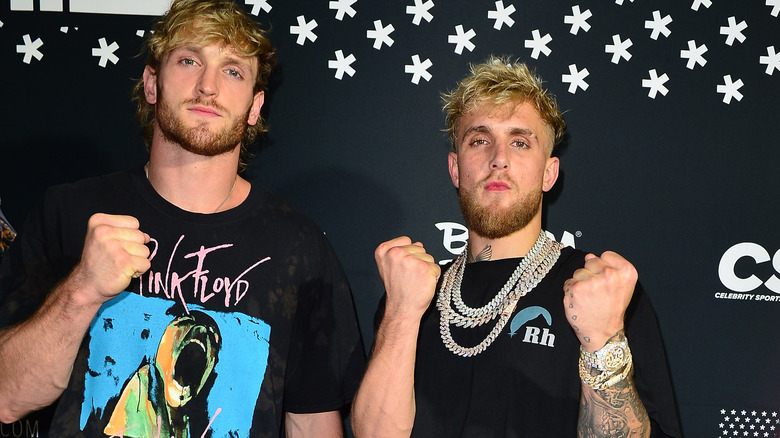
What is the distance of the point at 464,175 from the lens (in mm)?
1931

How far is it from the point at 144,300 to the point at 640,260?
4.53ft

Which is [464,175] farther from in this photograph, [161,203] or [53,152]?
[53,152]

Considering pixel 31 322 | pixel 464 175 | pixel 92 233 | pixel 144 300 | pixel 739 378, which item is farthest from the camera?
pixel 739 378

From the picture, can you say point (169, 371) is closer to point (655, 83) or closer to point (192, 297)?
point (192, 297)

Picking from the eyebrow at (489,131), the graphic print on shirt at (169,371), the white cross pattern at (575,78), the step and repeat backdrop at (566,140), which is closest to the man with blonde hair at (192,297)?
the graphic print on shirt at (169,371)

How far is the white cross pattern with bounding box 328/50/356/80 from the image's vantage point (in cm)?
227

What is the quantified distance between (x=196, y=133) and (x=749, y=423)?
5.68 ft

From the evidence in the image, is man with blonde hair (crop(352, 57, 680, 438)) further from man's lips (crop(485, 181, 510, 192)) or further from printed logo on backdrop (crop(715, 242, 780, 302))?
printed logo on backdrop (crop(715, 242, 780, 302))

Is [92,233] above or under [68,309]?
above

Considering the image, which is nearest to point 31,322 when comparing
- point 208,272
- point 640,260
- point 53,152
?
point 208,272

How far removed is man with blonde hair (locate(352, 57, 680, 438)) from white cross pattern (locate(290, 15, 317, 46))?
0.52 meters

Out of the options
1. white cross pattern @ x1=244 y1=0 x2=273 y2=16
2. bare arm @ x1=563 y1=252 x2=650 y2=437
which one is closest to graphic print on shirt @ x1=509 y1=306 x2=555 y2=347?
bare arm @ x1=563 y1=252 x2=650 y2=437

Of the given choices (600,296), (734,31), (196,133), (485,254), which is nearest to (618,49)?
(734,31)

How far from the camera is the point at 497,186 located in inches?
73.7
